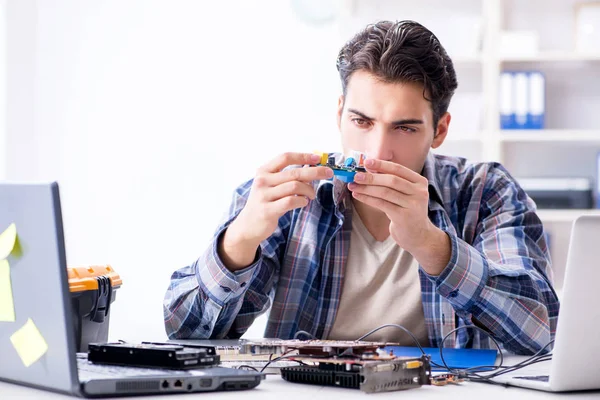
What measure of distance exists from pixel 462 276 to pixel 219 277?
1.54ft

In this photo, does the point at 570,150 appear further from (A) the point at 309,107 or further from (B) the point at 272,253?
(B) the point at 272,253

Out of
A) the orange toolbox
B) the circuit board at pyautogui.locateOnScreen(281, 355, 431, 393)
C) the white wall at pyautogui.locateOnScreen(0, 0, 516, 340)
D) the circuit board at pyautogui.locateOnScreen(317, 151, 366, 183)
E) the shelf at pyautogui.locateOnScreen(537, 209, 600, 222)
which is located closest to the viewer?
the circuit board at pyautogui.locateOnScreen(281, 355, 431, 393)

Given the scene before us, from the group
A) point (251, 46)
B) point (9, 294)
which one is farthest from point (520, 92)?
point (9, 294)

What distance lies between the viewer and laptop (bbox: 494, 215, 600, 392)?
3.13 ft

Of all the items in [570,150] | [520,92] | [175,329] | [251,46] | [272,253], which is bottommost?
[175,329]

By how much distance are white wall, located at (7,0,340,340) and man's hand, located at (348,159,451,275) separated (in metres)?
2.53

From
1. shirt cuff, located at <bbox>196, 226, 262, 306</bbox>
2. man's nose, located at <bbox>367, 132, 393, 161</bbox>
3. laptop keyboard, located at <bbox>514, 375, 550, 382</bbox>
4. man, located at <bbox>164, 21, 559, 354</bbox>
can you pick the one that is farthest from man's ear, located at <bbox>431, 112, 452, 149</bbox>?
laptop keyboard, located at <bbox>514, 375, 550, 382</bbox>

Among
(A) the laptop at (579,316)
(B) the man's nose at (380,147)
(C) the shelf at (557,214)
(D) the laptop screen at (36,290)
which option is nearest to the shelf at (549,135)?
(C) the shelf at (557,214)

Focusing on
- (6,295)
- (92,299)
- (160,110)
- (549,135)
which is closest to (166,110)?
(160,110)

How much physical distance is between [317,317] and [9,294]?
895 millimetres

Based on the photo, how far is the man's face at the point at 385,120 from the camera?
1680 millimetres

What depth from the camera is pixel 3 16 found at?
152 inches

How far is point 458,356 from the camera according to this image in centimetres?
136

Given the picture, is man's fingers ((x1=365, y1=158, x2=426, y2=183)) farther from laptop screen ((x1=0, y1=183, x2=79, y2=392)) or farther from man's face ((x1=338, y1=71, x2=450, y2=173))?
laptop screen ((x1=0, y1=183, x2=79, y2=392))
